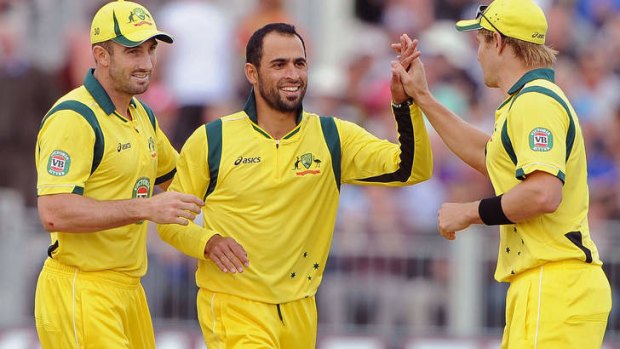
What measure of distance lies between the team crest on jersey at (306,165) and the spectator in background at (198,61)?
6.12 m

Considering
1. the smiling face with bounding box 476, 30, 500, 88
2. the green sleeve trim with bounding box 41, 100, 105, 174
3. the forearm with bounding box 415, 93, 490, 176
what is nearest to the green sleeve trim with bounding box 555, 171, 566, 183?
the smiling face with bounding box 476, 30, 500, 88

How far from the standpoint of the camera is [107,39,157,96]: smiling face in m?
8.65

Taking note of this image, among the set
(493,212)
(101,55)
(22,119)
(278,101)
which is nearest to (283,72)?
(278,101)

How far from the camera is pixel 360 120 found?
1525 centimetres

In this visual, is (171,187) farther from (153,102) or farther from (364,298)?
(153,102)

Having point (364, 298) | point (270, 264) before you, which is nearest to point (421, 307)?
point (364, 298)

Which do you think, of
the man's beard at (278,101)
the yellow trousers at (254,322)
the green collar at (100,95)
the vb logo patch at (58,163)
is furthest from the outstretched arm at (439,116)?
the vb logo patch at (58,163)

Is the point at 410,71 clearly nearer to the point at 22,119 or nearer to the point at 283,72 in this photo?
the point at 283,72

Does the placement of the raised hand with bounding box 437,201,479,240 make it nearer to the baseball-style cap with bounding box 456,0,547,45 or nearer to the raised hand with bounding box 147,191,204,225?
the baseball-style cap with bounding box 456,0,547,45

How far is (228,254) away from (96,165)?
0.92m

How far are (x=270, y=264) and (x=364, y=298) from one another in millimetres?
4806

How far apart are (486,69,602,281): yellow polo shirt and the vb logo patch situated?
236 cm

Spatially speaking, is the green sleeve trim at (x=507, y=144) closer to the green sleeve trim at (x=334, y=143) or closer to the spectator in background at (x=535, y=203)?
the spectator in background at (x=535, y=203)

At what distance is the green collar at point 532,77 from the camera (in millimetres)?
8086
